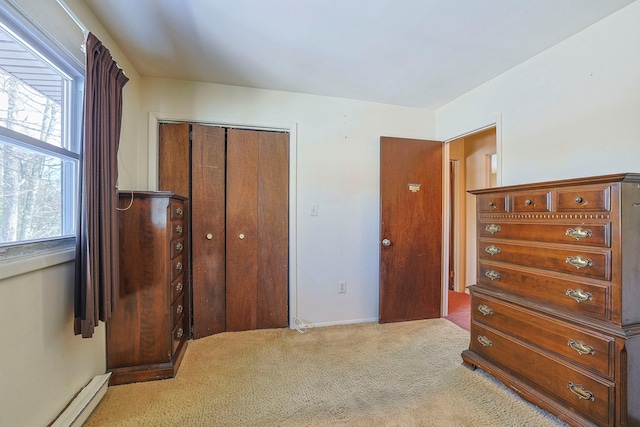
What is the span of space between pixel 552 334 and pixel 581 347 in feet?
0.42

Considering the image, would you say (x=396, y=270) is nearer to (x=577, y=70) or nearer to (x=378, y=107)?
(x=378, y=107)

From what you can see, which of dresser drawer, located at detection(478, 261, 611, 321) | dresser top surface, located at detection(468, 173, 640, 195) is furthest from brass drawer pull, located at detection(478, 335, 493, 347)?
dresser top surface, located at detection(468, 173, 640, 195)

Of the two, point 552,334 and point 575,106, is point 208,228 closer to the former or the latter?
point 552,334

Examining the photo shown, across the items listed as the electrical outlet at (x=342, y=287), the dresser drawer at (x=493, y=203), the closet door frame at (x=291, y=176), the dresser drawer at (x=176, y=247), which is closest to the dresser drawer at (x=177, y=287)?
the dresser drawer at (x=176, y=247)

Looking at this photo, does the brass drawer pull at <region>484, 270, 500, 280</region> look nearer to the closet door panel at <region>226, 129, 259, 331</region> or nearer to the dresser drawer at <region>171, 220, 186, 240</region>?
the closet door panel at <region>226, 129, 259, 331</region>

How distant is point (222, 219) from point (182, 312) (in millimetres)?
824

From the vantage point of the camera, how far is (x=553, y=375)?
1.44 meters

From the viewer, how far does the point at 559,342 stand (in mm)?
1420

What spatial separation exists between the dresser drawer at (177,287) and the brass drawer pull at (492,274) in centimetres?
220

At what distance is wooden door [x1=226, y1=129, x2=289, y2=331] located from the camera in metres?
2.48

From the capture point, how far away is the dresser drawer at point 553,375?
125 cm

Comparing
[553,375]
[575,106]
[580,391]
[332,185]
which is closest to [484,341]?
[553,375]

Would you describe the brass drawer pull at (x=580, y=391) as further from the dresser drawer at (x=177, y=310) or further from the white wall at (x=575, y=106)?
the dresser drawer at (x=177, y=310)

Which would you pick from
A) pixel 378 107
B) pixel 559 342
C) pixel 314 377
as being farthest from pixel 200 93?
pixel 559 342
